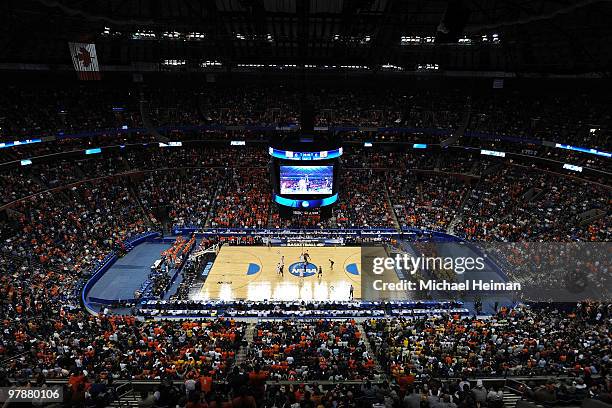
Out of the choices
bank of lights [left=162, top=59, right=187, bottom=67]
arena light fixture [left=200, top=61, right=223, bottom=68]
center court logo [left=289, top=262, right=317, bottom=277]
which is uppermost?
bank of lights [left=162, top=59, right=187, bottom=67]

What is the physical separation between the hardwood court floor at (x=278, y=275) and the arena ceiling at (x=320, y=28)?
47.9ft

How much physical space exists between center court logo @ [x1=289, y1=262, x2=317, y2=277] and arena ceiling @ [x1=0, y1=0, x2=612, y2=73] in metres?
14.6

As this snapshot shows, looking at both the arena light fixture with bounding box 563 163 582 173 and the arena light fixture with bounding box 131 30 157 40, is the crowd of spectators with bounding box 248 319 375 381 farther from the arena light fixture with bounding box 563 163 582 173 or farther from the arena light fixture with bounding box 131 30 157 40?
the arena light fixture with bounding box 563 163 582 173

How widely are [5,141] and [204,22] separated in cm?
2301

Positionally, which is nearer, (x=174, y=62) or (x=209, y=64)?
(x=174, y=62)

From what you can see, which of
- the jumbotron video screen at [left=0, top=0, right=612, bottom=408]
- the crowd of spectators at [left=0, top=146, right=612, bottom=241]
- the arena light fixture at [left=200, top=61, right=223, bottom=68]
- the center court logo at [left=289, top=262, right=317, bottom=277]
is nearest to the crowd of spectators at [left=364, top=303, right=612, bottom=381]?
the jumbotron video screen at [left=0, top=0, right=612, bottom=408]

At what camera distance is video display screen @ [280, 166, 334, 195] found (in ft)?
112

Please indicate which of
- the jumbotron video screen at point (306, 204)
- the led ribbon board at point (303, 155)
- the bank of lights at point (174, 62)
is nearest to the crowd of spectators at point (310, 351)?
the jumbotron video screen at point (306, 204)

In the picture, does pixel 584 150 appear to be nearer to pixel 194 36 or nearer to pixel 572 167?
pixel 572 167

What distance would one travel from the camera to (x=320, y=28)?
2609 cm

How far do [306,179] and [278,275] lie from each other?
844cm

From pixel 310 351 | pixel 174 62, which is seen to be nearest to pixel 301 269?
pixel 310 351

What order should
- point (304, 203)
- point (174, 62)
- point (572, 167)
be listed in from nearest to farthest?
1. point (304, 203)
2. point (572, 167)
3. point (174, 62)

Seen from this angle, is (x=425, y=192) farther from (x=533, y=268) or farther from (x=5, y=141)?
(x=5, y=141)
